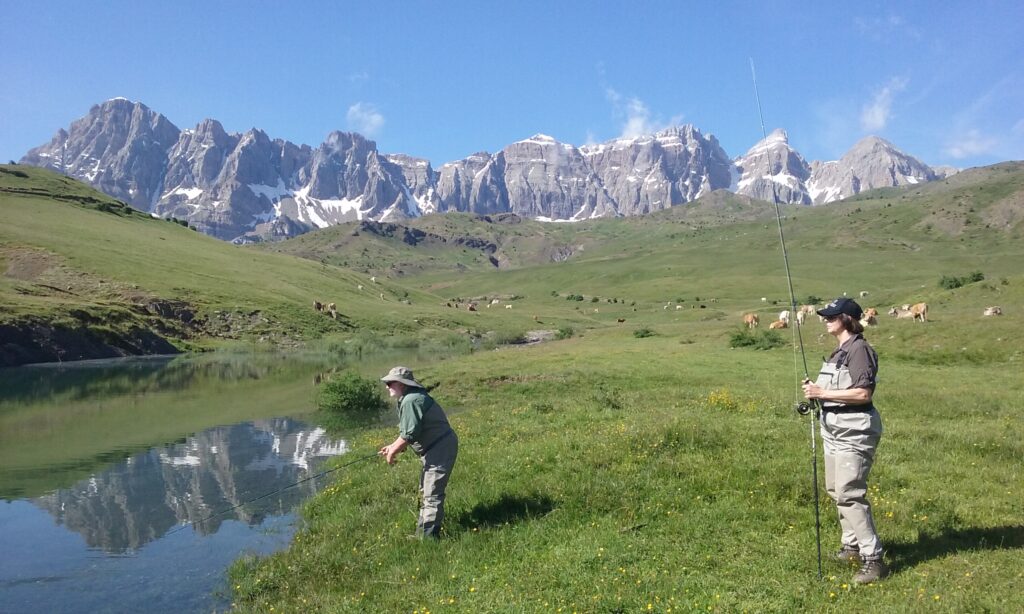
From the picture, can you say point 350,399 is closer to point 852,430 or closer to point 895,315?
point 852,430

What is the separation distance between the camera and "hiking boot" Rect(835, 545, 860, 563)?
344 inches

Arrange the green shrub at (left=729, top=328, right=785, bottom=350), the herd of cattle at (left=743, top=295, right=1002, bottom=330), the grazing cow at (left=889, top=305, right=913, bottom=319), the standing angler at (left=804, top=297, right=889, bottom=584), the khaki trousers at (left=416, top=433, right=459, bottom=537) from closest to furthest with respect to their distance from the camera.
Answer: the standing angler at (left=804, top=297, right=889, bottom=584), the khaki trousers at (left=416, top=433, right=459, bottom=537), the herd of cattle at (left=743, top=295, right=1002, bottom=330), the green shrub at (left=729, top=328, right=785, bottom=350), the grazing cow at (left=889, top=305, right=913, bottom=319)

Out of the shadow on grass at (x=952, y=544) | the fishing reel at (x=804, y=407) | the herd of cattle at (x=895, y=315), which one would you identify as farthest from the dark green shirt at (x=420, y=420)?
the herd of cattle at (x=895, y=315)

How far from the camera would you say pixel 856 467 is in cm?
836

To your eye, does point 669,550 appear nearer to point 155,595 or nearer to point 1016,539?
point 1016,539

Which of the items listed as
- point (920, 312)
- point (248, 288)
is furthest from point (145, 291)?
point (920, 312)

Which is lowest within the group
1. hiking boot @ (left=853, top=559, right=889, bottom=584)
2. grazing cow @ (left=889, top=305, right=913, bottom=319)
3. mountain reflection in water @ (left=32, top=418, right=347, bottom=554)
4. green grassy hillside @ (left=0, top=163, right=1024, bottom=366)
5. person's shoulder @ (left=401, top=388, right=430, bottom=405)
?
mountain reflection in water @ (left=32, top=418, right=347, bottom=554)

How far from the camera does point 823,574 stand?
8.55 m

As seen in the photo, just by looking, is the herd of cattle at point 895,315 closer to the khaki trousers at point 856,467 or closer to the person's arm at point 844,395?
the khaki trousers at point 856,467

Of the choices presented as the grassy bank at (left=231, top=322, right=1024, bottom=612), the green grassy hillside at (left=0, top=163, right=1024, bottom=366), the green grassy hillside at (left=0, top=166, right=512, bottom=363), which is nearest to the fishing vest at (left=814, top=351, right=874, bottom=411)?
the grassy bank at (left=231, top=322, right=1024, bottom=612)

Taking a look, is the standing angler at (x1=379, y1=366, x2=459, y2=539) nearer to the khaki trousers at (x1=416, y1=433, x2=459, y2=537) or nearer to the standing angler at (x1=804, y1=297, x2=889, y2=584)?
the khaki trousers at (x1=416, y1=433, x2=459, y2=537)

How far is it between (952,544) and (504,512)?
24.1 feet

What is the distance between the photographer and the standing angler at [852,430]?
8281 mm

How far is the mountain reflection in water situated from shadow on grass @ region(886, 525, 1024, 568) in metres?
13.8
